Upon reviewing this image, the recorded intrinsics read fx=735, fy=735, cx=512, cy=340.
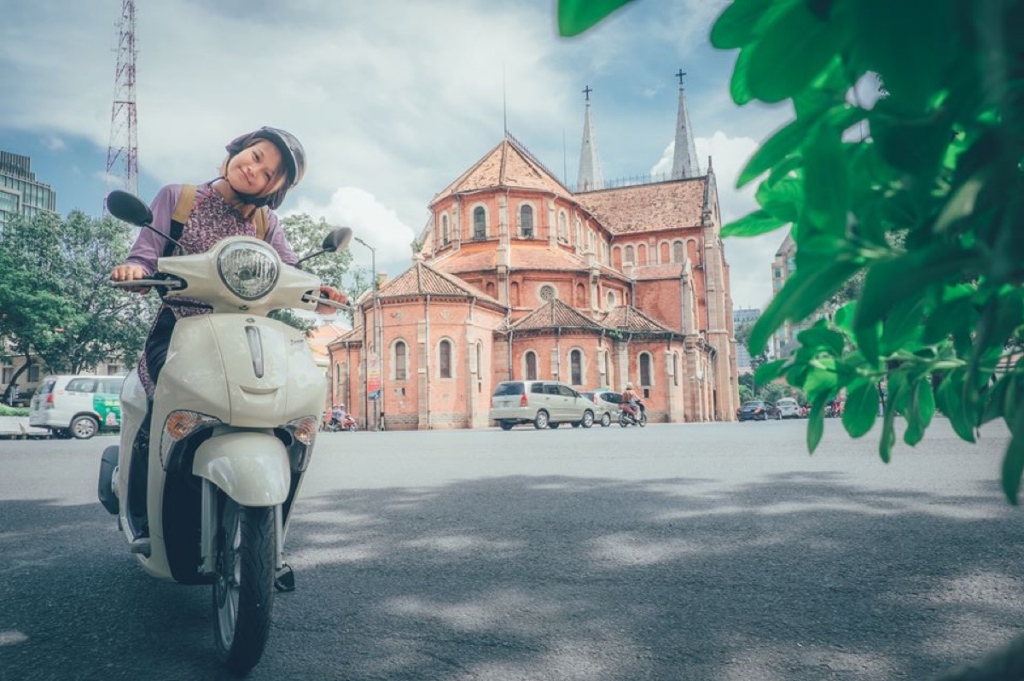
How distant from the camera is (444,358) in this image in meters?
32.5

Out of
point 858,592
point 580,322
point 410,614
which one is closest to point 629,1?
point 410,614

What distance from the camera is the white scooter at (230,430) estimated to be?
2543 mm

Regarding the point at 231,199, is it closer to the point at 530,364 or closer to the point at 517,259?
the point at 530,364

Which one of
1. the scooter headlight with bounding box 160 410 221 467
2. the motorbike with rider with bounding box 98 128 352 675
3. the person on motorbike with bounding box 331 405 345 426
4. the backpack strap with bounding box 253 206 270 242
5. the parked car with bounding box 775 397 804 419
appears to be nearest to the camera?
the motorbike with rider with bounding box 98 128 352 675

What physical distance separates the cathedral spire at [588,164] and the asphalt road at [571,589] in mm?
56169

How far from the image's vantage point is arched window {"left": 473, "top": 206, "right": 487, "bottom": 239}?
3966 cm

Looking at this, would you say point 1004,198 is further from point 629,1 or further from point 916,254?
point 629,1

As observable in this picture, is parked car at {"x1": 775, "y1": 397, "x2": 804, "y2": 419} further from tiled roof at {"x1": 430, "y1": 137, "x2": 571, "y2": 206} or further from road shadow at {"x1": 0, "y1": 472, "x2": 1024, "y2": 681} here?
road shadow at {"x1": 0, "y1": 472, "x2": 1024, "y2": 681}

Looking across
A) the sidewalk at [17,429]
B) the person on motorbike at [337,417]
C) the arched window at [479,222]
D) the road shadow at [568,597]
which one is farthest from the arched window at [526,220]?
the road shadow at [568,597]

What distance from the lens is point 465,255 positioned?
1537 inches

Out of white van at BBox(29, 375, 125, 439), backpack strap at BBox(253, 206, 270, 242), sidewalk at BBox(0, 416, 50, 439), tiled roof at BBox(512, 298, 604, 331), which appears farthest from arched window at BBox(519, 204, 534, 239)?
backpack strap at BBox(253, 206, 270, 242)

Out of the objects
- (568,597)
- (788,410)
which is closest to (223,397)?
(568,597)

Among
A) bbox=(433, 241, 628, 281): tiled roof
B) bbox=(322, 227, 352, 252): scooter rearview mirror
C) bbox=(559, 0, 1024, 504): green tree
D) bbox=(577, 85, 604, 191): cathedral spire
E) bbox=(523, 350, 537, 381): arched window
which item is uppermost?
bbox=(577, 85, 604, 191): cathedral spire

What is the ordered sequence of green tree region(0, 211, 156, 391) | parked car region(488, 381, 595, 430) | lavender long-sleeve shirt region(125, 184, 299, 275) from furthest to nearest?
green tree region(0, 211, 156, 391)
parked car region(488, 381, 595, 430)
lavender long-sleeve shirt region(125, 184, 299, 275)
